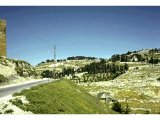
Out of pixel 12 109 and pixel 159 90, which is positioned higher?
pixel 12 109

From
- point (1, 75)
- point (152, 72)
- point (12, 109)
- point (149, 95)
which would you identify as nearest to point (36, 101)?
point (12, 109)

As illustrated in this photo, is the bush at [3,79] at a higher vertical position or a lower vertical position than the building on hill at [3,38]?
lower

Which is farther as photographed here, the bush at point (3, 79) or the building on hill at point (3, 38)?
the building on hill at point (3, 38)

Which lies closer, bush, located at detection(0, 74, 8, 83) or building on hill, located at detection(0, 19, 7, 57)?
bush, located at detection(0, 74, 8, 83)

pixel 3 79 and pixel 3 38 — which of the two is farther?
pixel 3 38

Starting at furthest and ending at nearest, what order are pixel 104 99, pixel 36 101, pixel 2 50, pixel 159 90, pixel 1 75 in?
pixel 159 90, pixel 104 99, pixel 2 50, pixel 1 75, pixel 36 101

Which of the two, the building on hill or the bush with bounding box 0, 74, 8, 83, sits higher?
the building on hill

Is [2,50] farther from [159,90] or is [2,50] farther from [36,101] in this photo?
[159,90]

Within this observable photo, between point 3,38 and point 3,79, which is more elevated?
point 3,38

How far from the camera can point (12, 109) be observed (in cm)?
2242
